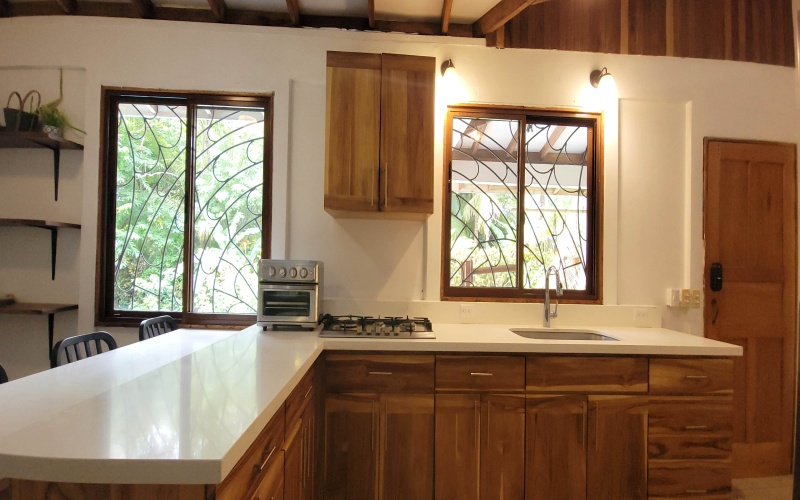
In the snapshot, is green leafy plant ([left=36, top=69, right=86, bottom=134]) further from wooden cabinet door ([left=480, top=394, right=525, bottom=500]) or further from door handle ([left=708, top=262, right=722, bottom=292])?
door handle ([left=708, top=262, right=722, bottom=292])

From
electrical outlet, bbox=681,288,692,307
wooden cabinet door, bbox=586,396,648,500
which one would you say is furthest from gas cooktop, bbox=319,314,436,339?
electrical outlet, bbox=681,288,692,307

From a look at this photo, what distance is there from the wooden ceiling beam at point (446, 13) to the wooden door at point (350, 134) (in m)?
0.66

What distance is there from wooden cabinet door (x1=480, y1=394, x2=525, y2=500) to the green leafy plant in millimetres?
2837

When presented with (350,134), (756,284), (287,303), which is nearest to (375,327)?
(287,303)

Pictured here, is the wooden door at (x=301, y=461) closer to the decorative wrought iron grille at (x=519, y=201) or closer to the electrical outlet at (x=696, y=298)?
the decorative wrought iron grille at (x=519, y=201)

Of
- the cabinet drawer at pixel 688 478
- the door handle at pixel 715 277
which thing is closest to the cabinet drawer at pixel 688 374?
the cabinet drawer at pixel 688 478

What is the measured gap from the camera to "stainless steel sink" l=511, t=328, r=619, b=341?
216cm

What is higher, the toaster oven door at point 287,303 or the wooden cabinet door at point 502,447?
the toaster oven door at point 287,303

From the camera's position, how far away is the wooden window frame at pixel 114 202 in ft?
7.41

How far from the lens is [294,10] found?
87.1 inches

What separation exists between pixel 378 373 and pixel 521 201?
142cm

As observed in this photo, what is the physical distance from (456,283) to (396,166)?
2.81 ft

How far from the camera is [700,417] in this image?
1.76 meters

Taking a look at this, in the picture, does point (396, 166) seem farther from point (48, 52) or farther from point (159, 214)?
point (48, 52)
